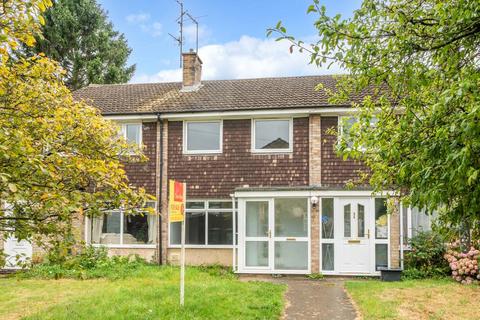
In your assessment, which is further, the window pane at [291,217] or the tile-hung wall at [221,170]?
the tile-hung wall at [221,170]

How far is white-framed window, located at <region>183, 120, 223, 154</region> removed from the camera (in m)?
15.9

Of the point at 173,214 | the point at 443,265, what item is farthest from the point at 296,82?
the point at 173,214

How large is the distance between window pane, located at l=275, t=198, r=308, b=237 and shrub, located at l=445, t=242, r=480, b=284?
429cm

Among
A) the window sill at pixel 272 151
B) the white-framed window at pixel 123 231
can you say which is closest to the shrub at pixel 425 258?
the window sill at pixel 272 151

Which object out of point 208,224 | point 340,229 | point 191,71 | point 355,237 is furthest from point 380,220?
point 191,71

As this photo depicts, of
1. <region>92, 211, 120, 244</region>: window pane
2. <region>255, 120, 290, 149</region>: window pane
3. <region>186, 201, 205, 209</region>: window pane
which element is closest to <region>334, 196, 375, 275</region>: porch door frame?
<region>255, 120, 290, 149</region>: window pane

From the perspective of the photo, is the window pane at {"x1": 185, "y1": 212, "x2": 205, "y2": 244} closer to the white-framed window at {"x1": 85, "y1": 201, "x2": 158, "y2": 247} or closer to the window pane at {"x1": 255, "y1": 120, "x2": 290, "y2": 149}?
the white-framed window at {"x1": 85, "y1": 201, "x2": 158, "y2": 247}

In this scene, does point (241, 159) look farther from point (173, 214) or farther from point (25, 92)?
point (25, 92)

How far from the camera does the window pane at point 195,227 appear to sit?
51.9ft

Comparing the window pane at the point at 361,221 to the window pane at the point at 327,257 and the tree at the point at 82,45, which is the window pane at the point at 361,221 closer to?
the window pane at the point at 327,257

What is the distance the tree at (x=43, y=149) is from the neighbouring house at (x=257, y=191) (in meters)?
8.36

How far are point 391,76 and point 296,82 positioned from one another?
13427 mm

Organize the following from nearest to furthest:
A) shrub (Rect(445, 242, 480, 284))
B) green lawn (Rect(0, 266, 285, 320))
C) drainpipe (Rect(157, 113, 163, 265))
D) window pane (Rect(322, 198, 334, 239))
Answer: green lawn (Rect(0, 266, 285, 320))
shrub (Rect(445, 242, 480, 284))
window pane (Rect(322, 198, 334, 239))
drainpipe (Rect(157, 113, 163, 265))

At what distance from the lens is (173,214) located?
900 centimetres
